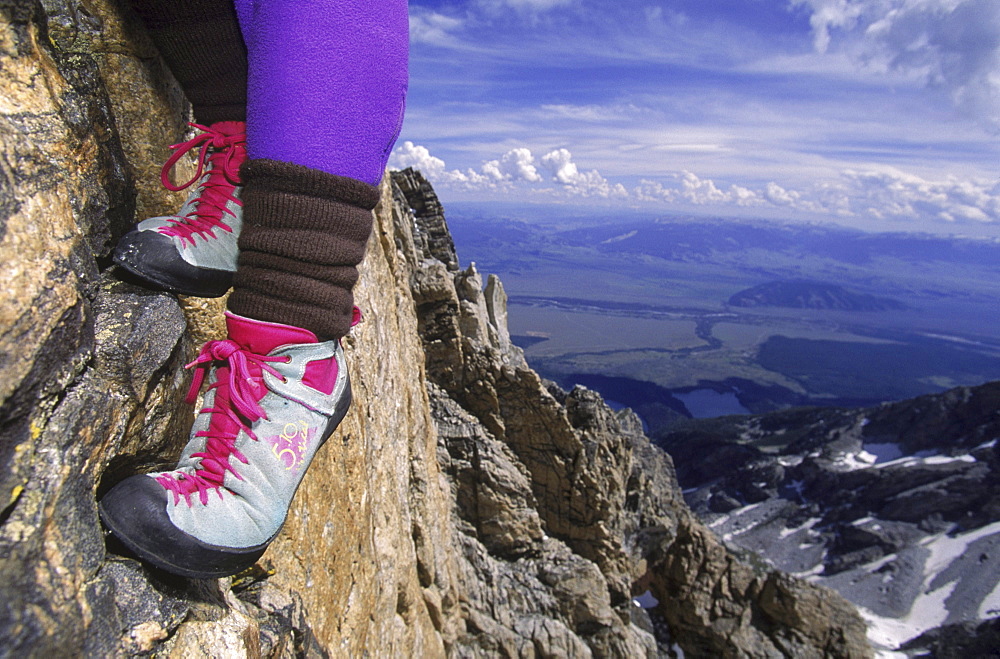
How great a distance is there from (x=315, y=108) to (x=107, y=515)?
1.83 m

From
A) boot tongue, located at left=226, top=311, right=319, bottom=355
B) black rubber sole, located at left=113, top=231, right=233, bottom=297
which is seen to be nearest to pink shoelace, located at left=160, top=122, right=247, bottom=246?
black rubber sole, located at left=113, top=231, right=233, bottom=297

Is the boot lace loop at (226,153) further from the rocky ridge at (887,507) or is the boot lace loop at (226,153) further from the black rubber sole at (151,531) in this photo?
the rocky ridge at (887,507)

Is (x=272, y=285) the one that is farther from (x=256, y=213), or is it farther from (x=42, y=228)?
(x=42, y=228)

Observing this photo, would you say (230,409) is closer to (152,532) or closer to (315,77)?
(152,532)

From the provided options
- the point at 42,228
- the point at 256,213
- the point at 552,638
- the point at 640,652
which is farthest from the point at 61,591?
the point at 640,652

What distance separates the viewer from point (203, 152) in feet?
10.1

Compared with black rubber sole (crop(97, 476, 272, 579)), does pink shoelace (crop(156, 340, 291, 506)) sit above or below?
above

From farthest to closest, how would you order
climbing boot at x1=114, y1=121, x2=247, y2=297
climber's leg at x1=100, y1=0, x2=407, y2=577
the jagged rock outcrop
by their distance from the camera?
the jagged rock outcrop < climbing boot at x1=114, y1=121, x2=247, y2=297 < climber's leg at x1=100, y1=0, x2=407, y2=577

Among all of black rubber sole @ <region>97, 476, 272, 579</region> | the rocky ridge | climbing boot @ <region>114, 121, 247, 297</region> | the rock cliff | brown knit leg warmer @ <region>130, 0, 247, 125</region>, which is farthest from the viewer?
the rocky ridge

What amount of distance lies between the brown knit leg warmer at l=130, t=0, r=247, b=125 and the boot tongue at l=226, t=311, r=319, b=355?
1.31 m

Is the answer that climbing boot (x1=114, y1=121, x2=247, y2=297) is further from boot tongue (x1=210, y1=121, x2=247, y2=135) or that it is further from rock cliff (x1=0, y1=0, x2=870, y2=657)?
rock cliff (x1=0, y1=0, x2=870, y2=657)

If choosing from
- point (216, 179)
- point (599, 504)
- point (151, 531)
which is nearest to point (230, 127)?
point (216, 179)

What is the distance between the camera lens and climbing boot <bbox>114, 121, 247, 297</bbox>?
8.73 ft

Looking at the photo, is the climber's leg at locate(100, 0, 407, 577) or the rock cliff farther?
the climber's leg at locate(100, 0, 407, 577)
